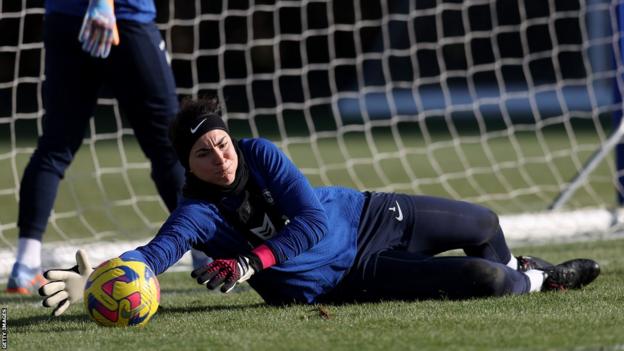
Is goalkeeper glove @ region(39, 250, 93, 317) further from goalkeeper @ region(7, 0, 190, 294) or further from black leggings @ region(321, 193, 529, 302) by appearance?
goalkeeper @ region(7, 0, 190, 294)

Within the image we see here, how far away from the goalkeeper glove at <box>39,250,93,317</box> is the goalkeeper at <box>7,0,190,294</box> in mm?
1247

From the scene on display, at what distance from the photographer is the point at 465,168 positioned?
10.7 m

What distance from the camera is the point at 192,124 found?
4.26m

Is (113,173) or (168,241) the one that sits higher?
(168,241)

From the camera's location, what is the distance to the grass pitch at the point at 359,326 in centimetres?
360

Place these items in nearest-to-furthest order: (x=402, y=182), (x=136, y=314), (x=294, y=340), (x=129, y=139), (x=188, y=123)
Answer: (x=294, y=340), (x=136, y=314), (x=188, y=123), (x=402, y=182), (x=129, y=139)

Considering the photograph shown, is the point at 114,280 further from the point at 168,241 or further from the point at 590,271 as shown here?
the point at 590,271

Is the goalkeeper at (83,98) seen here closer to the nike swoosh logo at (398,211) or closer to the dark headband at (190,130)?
the dark headband at (190,130)

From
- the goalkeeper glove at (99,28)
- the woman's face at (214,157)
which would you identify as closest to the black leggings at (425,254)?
the woman's face at (214,157)

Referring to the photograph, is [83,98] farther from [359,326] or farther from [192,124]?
[359,326]

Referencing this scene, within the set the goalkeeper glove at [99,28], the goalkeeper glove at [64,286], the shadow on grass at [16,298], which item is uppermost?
the goalkeeper glove at [99,28]

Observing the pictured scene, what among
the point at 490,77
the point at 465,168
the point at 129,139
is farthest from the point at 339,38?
the point at 465,168

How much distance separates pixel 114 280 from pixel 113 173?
6842 millimetres

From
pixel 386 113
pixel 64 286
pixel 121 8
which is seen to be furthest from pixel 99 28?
pixel 386 113
